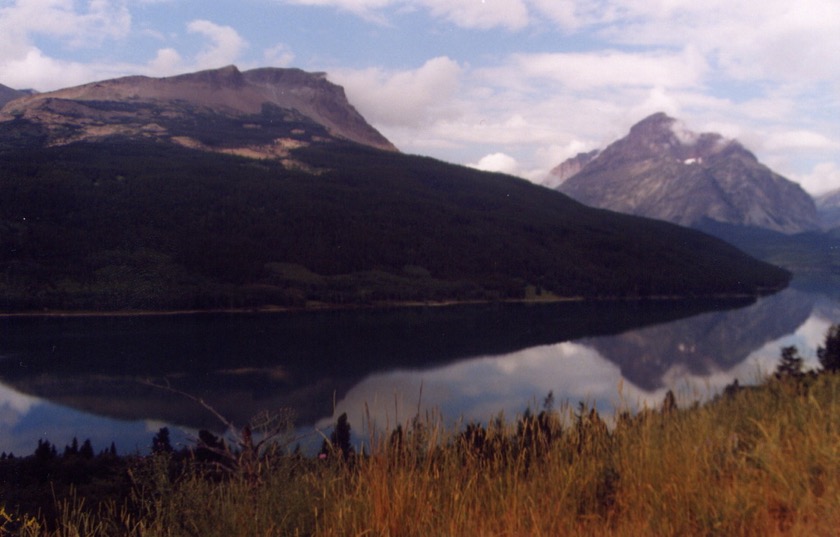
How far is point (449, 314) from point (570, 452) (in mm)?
103035

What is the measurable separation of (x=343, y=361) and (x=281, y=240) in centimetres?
6838

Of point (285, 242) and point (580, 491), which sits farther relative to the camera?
point (285, 242)

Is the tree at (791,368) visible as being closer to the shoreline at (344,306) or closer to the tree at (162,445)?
the tree at (162,445)

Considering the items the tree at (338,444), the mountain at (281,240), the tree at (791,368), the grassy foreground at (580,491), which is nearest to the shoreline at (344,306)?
the mountain at (281,240)

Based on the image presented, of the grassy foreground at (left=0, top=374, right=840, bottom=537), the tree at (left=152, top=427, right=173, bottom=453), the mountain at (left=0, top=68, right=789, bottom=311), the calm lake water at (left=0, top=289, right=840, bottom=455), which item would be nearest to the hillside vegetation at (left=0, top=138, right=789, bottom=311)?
the mountain at (left=0, top=68, right=789, bottom=311)

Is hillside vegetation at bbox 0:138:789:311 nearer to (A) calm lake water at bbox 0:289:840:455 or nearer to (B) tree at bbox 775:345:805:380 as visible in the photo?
(A) calm lake water at bbox 0:289:840:455

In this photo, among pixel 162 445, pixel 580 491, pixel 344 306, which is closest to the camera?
pixel 580 491

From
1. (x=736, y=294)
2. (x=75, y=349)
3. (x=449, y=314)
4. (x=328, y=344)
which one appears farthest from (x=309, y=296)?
(x=736, y=294)

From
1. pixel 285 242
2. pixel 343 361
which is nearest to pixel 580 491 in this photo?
pixel 343 361

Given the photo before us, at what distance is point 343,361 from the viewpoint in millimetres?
69875

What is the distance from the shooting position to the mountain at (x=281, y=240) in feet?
318

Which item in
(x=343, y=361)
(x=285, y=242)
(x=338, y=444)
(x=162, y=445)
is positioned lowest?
(x=343, y=361)

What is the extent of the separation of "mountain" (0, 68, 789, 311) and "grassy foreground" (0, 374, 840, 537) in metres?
93.1

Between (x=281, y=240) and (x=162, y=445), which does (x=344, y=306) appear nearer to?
(x=281, y=240)
